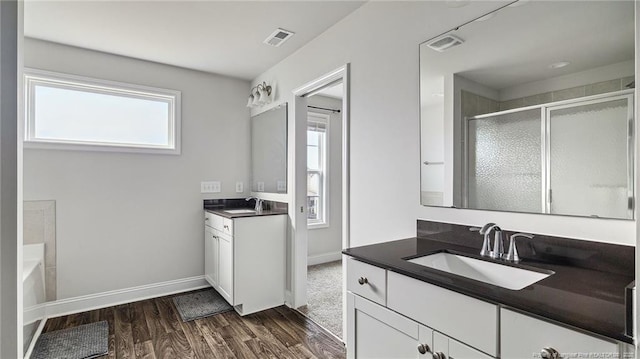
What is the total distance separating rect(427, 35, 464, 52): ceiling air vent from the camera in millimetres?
1654

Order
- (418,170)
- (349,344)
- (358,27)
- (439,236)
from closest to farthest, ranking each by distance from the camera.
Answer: (349,344) → (439,236) → (418,170) → (358,27)

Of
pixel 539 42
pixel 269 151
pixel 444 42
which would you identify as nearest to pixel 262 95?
Result: pixel 269 151

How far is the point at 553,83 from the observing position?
1.32 meters

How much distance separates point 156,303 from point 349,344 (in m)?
2.38

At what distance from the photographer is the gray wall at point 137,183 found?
282 centimetres

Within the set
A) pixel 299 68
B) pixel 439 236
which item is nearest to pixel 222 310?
pixel 439 236

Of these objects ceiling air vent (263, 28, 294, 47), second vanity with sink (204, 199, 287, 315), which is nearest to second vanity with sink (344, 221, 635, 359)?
second vanity with sink (204, 199, 287, 315)

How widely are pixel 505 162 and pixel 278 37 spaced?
6.69ft

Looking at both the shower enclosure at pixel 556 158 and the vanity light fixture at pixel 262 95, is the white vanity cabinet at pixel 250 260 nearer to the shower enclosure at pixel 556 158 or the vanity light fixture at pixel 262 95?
the vanity light fixture at pixel 262 95

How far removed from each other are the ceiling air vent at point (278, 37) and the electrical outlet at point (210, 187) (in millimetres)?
1682

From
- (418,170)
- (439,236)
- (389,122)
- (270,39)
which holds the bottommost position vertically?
(439,236)

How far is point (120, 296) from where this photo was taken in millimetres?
3066

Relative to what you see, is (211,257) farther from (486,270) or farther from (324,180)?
(486,270)

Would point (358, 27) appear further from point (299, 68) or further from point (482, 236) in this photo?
point (482, 236)
